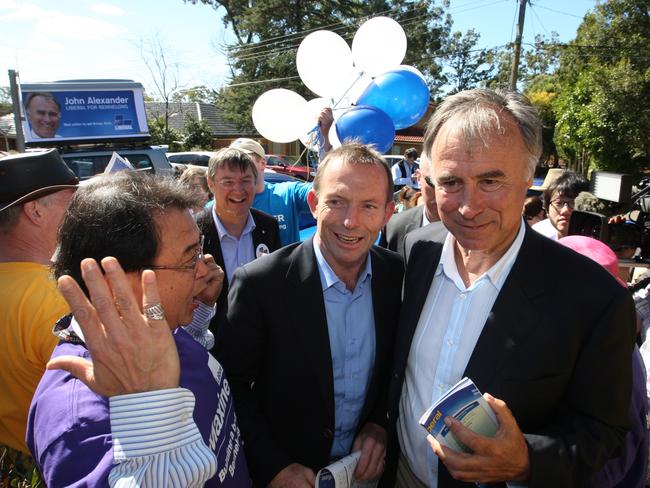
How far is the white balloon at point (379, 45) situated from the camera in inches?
176

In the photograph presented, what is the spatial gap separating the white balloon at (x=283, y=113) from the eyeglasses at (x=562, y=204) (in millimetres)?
2598

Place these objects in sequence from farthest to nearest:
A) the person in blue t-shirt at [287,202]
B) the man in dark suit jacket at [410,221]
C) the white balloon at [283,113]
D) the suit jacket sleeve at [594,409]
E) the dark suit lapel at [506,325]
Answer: the white balloon at [283,113] < the person in blue t-shirt at [287,202] < the man in dark suit jacket at [410,221] < the dark suit lapel at [506,325] < the suit jacket sleeve at [594,409]

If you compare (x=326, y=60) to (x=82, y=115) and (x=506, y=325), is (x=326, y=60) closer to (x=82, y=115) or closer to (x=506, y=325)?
(x=506, y=325)

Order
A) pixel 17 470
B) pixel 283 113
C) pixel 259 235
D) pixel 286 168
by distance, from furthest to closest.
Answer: pixel 286 168
pixel 283 113
pixel 259 235
pixel 17 470

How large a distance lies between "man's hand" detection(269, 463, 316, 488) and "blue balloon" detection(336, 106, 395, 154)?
8.98ft

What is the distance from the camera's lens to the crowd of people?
95 centimetres

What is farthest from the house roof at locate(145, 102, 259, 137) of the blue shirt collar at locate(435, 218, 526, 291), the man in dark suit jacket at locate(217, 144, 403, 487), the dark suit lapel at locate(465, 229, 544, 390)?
the dark suit lapel at locate(465, 229, 544, 390)

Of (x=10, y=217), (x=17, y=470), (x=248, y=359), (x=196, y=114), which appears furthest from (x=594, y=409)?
(x=196, y=114)

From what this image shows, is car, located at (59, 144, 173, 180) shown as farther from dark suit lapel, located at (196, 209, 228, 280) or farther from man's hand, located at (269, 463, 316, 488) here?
man's hand, located at (269, 463, 316, 488)

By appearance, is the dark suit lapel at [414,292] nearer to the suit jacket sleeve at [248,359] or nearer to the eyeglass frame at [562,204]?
the suit jacket sleeve at [248,359]

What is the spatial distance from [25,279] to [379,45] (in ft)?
12.8

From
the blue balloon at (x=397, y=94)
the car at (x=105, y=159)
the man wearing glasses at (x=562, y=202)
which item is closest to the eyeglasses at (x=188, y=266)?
the blue balloon at (x=397, y=94)

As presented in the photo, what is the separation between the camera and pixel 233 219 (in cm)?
325

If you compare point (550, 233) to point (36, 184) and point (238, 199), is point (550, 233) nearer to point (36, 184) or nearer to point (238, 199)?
point (238, 199)
